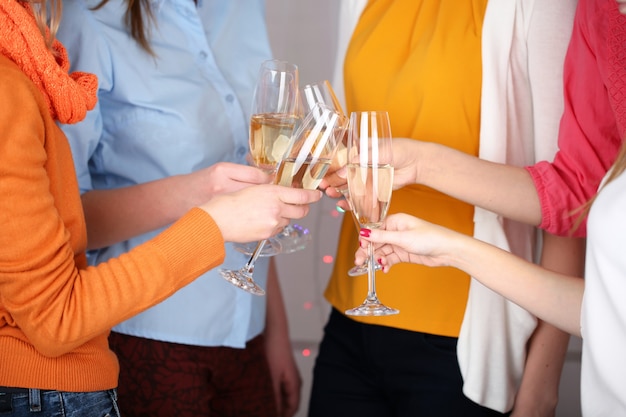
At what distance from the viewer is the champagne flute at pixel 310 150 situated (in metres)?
1.49

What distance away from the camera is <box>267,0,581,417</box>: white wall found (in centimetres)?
353

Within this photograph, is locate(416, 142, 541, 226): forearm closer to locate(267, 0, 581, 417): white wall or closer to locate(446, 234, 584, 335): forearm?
locate(446, 234, 584, 335): forearm

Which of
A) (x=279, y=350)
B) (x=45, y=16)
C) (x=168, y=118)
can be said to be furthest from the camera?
(x=279, y=350)

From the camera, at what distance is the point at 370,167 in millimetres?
1499

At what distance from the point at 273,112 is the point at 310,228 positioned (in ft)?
6.49

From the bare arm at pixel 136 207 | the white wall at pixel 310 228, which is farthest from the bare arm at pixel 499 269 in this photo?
the white wall at pixel 310 228

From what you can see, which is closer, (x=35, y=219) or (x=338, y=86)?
(x=35, y=219)

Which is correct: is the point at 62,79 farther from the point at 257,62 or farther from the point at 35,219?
the point at 257,62

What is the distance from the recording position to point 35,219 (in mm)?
1277

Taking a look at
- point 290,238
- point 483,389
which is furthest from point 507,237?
point 290,238

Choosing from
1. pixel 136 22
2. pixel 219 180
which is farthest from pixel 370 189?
pixel 136 22

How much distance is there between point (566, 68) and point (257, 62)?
85 centimetres

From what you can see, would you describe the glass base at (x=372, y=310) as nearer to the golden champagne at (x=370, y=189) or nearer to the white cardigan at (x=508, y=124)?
the golden champagne at (x=370, y=189)

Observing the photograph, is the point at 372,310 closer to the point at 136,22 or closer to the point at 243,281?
the point at 243,281
